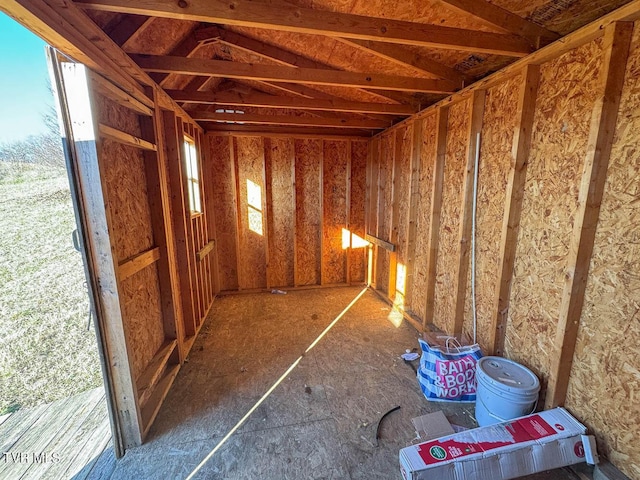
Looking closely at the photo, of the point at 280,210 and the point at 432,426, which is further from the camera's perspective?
the point at 280,210

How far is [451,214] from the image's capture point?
9.66ft

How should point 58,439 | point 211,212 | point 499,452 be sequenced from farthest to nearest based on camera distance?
point 211,212
point 58,439
point 499,452

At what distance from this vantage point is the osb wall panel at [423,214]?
3242 millimetres

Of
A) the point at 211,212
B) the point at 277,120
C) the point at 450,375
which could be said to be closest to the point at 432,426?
the point at 450,375

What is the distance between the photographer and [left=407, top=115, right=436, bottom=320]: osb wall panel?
3242mm

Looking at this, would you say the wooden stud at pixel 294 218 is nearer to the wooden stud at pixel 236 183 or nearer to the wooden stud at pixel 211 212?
the wooden stud at pixel 236 183

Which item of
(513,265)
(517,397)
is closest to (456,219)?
(513,265)

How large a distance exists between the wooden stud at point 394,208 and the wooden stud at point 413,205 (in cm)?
41

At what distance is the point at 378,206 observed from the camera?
459 cm

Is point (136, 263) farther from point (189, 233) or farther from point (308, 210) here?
point (308, 210)

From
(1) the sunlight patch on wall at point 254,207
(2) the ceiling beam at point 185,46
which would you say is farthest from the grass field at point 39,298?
(1) the sunlight patch on wall at point 254,207

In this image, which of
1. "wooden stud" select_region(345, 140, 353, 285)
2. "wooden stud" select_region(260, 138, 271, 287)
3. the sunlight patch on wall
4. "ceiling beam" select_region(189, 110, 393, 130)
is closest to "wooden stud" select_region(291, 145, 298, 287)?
"wooden stud" select_region(260, 138, 271, 287)

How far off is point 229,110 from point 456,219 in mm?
3334

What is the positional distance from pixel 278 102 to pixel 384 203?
2.35 meters
